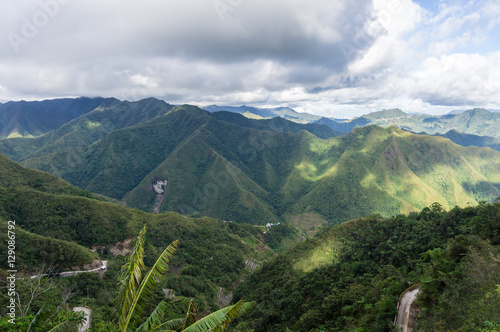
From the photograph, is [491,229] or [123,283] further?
[491,229]

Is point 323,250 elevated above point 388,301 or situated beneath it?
situated beneath

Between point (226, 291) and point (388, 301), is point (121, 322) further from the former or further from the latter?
point (226, 291)

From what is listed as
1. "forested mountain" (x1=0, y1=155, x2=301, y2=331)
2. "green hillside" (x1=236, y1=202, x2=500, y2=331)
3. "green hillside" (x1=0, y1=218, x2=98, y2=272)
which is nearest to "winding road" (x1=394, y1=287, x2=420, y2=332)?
"green hillside" (x1=236, y1=202, x2=500, y2=331)

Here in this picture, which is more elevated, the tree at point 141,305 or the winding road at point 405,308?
the tree at point 141,305

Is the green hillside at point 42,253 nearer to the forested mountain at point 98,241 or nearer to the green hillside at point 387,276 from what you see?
the forested mountain at point 98,241

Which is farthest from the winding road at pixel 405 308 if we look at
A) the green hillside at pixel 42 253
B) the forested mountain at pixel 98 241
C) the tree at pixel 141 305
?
the green hillside at pixel 42 253

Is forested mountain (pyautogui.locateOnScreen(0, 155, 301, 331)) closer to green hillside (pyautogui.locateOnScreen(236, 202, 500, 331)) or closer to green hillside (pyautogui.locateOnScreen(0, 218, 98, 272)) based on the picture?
green hillside (pyautogui.locateOnScreen(0, 218, 98, 272))

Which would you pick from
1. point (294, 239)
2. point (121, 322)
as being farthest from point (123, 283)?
point (294, 239)

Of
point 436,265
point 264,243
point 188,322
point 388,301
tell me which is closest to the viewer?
point 188,322
